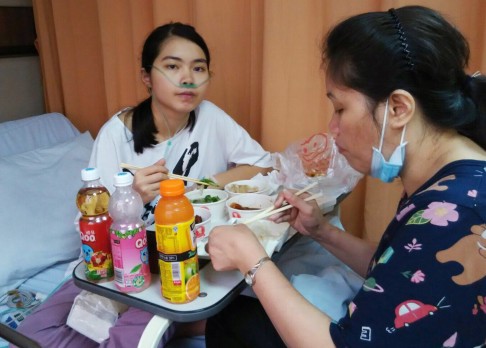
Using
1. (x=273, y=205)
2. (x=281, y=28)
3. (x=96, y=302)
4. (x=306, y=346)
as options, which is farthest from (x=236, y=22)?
(x=306, y=346)

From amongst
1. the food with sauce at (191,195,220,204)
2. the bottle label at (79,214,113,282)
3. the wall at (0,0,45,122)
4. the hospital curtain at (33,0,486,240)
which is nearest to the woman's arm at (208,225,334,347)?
the bottle label at (79,214,113,282)

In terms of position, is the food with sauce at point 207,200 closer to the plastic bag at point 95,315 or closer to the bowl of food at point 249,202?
the bowl of food at point 249,202

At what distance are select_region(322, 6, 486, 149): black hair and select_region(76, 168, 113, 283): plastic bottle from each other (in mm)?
535

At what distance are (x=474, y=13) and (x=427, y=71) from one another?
0.81 meters

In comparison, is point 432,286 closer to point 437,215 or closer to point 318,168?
point 437,215

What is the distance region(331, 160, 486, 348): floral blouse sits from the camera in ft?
2.19

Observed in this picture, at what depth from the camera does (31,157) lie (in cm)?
209

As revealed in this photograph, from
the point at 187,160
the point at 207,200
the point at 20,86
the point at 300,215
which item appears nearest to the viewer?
the point at 300,215

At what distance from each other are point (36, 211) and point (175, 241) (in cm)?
131

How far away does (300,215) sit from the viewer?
1.17 m

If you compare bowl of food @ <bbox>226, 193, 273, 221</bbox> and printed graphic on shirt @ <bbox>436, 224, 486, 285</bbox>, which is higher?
printed graphic on shirt @ <bbox>436, 224, 486, 285</bbox>

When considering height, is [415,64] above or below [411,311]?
above

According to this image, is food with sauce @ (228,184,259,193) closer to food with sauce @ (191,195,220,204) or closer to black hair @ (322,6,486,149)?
food with sauce @ (191,195,220,204)

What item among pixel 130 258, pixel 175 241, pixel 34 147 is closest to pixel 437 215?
pixel 175 241
